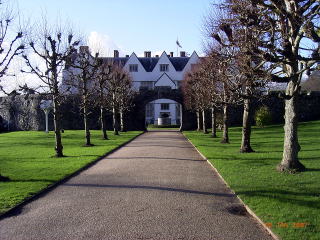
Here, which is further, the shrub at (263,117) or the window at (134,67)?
the window at (134,67)

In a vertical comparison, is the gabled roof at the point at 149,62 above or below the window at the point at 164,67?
above

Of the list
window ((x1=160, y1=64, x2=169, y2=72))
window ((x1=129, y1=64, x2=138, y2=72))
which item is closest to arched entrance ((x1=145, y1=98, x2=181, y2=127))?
window ((x1=160, y1=64, x2=169, y2=72))

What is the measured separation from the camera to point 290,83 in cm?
1254

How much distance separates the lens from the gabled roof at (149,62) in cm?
6662

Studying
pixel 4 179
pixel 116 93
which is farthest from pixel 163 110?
pixel 4 179

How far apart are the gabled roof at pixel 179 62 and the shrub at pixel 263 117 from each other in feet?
87.3

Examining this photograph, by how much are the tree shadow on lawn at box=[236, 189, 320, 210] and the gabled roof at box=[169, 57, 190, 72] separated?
58240mm

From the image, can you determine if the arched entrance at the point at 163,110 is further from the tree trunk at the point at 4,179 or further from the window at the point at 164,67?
the tree trunk at the point at 4,179

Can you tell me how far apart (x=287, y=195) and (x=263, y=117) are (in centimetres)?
3397

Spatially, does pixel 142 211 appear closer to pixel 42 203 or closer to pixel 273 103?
pixel 42 203

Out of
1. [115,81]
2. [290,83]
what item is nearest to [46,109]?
[115,81]

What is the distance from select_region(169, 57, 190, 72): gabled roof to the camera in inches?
2640

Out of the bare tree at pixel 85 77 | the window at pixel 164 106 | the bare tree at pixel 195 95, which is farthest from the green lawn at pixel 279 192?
the window at pixel 164 106

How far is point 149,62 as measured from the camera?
67.7 meters
